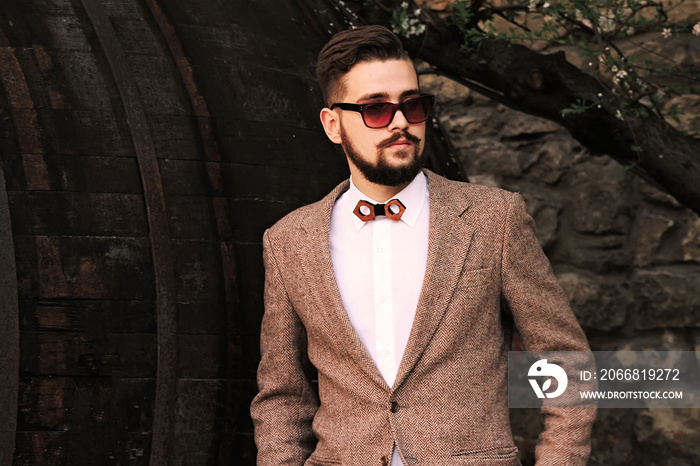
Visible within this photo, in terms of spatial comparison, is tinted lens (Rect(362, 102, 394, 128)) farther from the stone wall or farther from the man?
the stone wall

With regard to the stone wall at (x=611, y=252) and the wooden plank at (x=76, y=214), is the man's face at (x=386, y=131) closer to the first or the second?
the wooden plank at (x=76, y=214)

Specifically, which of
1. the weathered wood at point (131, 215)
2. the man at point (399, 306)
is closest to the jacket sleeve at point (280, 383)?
the man at point (399, 306)

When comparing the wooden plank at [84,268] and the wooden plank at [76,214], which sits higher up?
the wooden plank at [76,214]

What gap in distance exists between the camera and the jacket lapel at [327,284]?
167cm

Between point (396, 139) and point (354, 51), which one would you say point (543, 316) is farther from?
point (354, 51)

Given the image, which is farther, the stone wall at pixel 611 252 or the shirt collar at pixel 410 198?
the stone wall at pixel 611 252

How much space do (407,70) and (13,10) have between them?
885 mm

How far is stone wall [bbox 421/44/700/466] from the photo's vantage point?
12.6 ft

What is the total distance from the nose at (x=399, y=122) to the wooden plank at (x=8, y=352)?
0.77m

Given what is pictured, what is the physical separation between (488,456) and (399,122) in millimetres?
606

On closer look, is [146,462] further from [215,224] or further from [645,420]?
[645,420]

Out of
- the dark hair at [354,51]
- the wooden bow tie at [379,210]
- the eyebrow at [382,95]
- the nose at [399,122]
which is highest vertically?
the dark hair at [354,51]

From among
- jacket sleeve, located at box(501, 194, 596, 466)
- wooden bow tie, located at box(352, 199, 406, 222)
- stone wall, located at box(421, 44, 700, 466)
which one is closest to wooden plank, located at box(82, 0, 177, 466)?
wooden bow tie, located at box(352, 199, 406, 222)

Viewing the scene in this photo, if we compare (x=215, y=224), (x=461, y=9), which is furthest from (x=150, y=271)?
(x=461, y=9)
